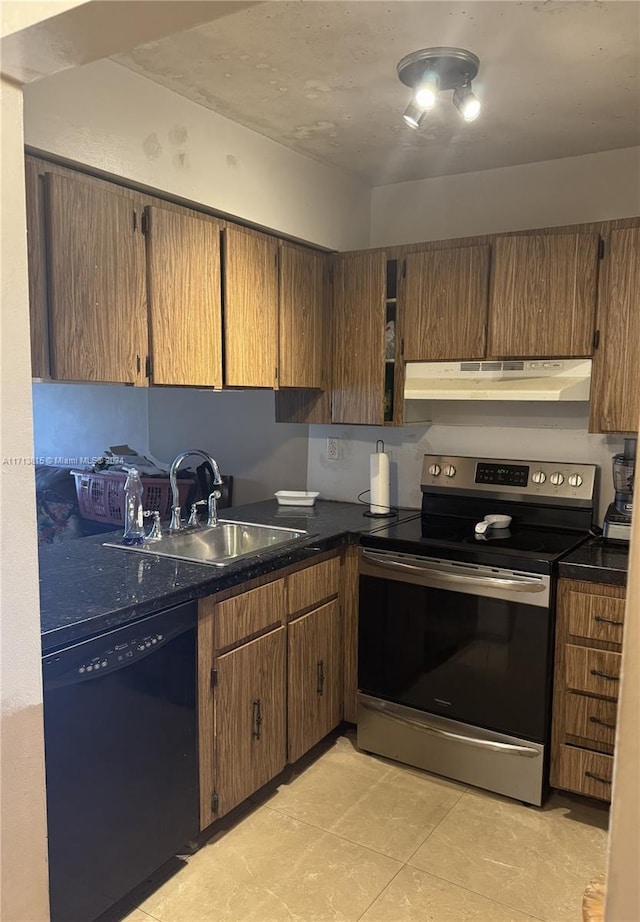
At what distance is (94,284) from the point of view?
2.06m

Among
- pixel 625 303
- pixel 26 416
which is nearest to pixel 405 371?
pixel 625 303

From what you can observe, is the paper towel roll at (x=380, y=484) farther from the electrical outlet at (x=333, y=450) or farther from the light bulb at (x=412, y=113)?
the light bulb at (x=412, y=113)

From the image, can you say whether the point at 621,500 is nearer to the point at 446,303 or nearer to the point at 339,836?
the point at 446,303

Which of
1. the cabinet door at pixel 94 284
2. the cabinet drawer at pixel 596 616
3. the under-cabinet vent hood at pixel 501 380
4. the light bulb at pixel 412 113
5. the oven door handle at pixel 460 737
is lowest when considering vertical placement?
the oven door handle at pixel 460 737

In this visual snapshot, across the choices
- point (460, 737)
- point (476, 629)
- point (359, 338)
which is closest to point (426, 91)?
point (359, 338)

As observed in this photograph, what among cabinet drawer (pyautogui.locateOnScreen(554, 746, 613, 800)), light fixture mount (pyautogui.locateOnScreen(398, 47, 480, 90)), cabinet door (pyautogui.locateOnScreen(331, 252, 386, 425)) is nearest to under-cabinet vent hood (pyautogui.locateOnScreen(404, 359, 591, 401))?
cabinet door (pyautogui.locateOnScreen(331, 252, 386, 425))

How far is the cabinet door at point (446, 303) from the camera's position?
283 cm

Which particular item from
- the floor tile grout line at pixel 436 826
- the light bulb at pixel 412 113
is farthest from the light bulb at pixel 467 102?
the floor tile grout line at pixel 436 826

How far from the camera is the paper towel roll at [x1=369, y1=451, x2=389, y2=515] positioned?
3178 millimetres

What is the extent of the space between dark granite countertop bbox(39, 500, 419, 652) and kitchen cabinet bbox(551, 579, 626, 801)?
0.84 metres

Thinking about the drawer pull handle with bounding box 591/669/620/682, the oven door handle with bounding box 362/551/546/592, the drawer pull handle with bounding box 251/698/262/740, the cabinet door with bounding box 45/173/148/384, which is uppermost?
the cabinet door with bounding box 45/173/148/384

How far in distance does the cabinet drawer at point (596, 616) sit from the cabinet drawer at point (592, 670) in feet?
0.18

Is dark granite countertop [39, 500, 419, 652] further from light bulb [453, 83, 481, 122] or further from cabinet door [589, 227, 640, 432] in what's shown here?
light bulb [453, 83, 481, 122]

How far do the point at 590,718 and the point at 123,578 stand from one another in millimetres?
1635
